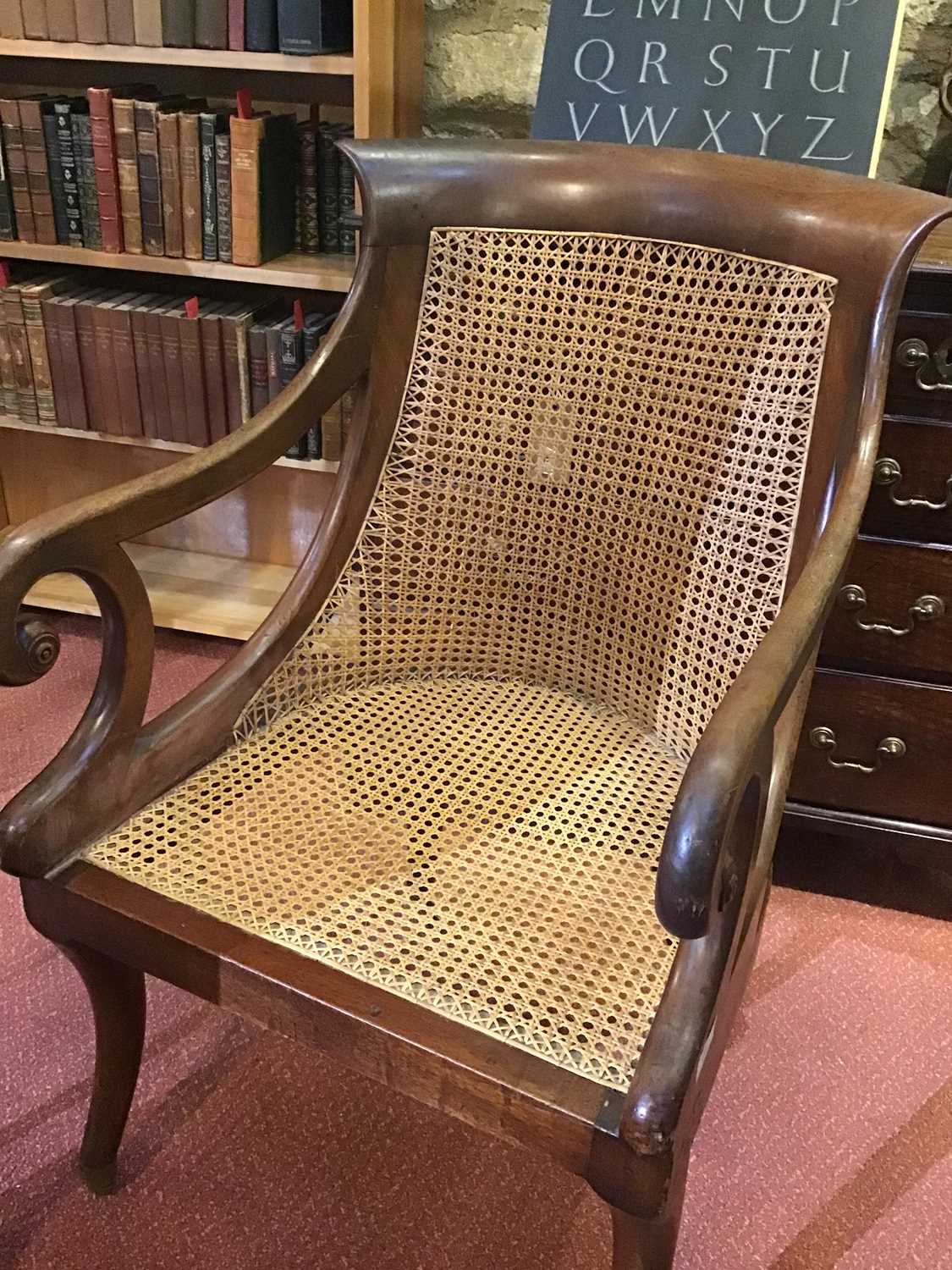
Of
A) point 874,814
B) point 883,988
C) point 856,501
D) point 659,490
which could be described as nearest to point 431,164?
point 659,490

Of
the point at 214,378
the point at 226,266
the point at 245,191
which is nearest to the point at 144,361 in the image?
the point at 214,378

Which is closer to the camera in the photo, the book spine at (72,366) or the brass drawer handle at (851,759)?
the brass drawer handle at (851,759)

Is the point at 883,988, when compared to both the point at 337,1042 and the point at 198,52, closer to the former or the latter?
the point at 337,1042

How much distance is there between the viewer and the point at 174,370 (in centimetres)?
179

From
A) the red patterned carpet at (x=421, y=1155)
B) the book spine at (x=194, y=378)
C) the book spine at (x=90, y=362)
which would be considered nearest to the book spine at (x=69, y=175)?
the book spine at (x=90, y=362)

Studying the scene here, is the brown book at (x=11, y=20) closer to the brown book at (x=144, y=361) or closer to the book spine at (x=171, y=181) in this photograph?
the book spine at (x=171, y=181)

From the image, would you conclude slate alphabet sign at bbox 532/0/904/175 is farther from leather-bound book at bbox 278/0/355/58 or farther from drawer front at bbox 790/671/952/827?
drawer front at bbox 790/671/952/827

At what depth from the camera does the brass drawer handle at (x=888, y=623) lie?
1.24 metres

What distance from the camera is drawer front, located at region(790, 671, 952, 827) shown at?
51.0 inches

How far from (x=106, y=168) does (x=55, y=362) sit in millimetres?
334

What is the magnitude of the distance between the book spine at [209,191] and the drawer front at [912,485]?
41.2 inches

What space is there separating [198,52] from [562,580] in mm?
1009

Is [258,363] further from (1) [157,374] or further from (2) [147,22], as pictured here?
(2) [147,22]

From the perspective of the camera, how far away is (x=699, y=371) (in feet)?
3.26
